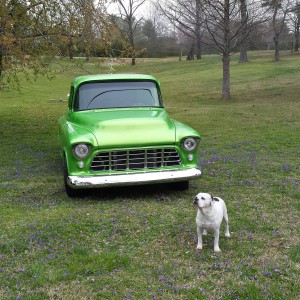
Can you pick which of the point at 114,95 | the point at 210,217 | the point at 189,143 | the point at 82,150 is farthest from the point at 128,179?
the point at 114,95

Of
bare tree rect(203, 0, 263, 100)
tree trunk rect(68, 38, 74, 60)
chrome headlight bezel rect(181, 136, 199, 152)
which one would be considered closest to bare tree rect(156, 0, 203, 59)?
bare tree rect(203, 0, 263, 100)

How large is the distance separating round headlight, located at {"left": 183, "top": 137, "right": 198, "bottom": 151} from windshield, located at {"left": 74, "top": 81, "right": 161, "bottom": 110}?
1.52 m

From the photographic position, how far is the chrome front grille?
6.08m

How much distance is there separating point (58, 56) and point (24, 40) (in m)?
2.33

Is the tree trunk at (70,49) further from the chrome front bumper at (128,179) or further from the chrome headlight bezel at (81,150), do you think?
the chrome front bumper at (128,179)

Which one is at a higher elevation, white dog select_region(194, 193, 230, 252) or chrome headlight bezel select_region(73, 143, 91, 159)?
chrome headlight bezel select_region(73, 143, 91, 159)

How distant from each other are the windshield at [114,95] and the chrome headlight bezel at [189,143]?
4.98 feet

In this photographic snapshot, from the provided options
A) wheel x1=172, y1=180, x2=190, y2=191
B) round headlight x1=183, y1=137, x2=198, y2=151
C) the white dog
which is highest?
round headlight x1=183, y1=137, x2=198, y2=151

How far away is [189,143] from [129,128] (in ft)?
3.06

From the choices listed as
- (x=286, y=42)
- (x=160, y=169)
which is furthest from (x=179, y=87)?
(x=286, y=42)

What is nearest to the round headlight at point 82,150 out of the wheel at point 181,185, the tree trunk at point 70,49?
the wheel at point 181,185

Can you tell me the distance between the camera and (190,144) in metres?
6.40

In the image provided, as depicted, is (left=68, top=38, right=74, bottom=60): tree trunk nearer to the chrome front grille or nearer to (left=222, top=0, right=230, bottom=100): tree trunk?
the chrome front grille

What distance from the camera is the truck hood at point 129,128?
242 inches
